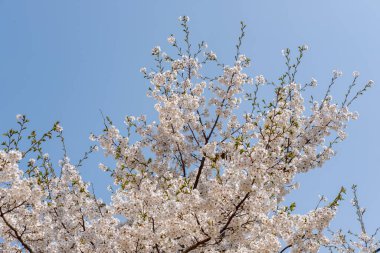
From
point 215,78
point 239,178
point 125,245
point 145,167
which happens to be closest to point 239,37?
point 215,78

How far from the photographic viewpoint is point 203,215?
7.29 m

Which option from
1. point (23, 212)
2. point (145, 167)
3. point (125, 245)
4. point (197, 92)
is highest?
point (197, 92)

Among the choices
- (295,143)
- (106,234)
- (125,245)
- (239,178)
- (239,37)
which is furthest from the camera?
(239,37)

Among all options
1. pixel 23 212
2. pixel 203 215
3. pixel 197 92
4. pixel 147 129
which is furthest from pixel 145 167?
pixel 203 215

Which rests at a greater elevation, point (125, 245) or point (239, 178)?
point (239, 178)

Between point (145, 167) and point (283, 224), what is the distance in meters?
4.90

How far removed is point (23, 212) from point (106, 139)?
3343 millimetres

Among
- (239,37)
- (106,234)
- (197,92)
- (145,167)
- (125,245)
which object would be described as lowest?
(125,245)

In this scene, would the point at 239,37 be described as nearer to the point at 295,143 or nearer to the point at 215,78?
the point at 215,78

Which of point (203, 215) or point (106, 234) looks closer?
point (203, 215)

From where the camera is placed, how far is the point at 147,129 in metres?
12.0

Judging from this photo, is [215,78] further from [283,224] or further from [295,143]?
[283,224]

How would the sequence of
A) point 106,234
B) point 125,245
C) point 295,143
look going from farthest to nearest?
point 295,143, point 106,234, point 125,245

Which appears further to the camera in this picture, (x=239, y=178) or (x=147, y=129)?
(x=147, y=129)
